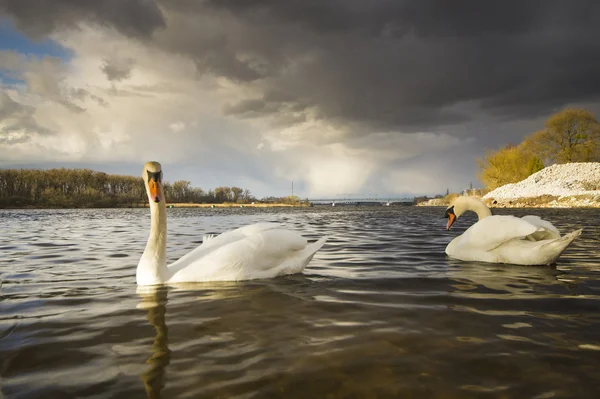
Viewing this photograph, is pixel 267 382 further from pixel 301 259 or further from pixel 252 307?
pixel 301 259

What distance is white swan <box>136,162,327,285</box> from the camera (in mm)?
5406

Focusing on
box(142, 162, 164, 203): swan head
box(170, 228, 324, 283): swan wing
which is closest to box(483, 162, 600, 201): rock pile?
box(170, 228, 324, 283): swan wing

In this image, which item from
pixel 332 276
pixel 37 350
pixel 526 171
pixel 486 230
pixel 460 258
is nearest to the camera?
pixel 37 350

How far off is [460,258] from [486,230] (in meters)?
0.94

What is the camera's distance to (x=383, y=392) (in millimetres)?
2406

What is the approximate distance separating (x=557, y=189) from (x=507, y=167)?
18.7 metres

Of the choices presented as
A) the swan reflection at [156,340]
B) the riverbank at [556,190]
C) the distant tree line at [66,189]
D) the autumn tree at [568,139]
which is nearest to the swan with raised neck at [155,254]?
the swan reflection at [156,340]

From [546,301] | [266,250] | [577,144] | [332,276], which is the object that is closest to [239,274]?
[266,250]

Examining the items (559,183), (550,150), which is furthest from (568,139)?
(559,183)

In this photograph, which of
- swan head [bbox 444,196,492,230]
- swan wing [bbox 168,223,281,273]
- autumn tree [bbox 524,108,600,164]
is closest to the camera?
swan wing [bbox 168,223,281,273]

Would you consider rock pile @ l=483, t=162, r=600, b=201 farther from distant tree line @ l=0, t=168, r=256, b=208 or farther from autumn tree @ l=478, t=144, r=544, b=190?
distant tree line @ l=0, t=168, r=256, b=208

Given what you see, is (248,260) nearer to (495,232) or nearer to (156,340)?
(156,340)

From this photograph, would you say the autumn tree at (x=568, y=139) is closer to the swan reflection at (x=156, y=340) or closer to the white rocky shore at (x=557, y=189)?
the white rocky shore at (x=557, y=189)

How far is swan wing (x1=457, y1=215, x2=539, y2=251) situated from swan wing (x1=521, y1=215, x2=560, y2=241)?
1.02 feet
